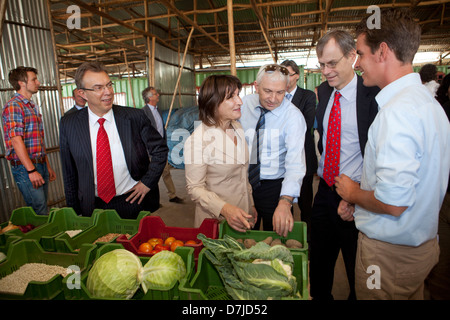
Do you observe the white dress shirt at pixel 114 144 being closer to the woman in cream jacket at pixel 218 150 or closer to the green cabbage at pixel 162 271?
the woman in cream jacket at pixel 218 150

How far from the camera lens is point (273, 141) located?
2.34m

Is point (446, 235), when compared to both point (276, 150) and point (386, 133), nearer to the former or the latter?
point (276, 150)

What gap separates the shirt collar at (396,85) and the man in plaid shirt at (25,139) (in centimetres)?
352

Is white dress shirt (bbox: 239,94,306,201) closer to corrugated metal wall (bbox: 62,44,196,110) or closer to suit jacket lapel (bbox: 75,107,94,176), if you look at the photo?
suit jacket lapel (bbox: 75,107,94,176)

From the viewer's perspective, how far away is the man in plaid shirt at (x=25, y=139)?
3.28m

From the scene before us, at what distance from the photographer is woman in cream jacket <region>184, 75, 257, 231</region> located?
194cm

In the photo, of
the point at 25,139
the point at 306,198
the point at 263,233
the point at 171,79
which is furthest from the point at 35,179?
the point at 171,79

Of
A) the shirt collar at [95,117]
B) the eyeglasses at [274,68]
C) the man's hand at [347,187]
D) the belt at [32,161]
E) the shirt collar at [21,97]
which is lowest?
the belt at [32,161]

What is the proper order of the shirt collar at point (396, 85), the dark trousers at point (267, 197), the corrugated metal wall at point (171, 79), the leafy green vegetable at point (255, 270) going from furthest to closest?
the corrugated metal wall at point (171, 79) < the dark trousers at point (267, 197) < the shirt collar at point (396, 85) < the leafy green vegetable at point (255, 270)

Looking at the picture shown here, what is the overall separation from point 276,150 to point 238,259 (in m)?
1.23

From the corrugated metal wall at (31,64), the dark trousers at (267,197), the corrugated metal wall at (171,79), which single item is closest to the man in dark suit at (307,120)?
the dark trousers at (267,197)

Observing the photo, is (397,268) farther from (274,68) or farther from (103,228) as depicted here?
(103,228)

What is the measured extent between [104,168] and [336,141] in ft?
5.82
